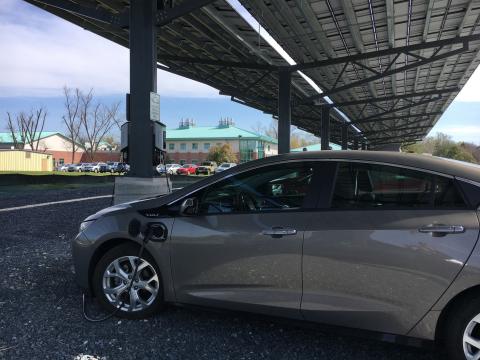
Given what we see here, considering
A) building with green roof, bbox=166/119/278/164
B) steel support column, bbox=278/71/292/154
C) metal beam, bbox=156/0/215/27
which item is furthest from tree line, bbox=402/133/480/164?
metal beam, bbox=156/0/215/27

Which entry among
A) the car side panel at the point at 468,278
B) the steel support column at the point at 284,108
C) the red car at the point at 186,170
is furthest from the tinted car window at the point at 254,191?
the red car at the point at 186,170

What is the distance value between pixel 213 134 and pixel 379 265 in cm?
9122

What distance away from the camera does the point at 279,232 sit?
3488mm

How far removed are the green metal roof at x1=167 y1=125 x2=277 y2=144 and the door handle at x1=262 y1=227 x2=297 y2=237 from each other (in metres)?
84.3

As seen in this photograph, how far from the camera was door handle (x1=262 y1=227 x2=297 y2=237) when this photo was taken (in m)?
3.45

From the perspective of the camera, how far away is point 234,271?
143 inches

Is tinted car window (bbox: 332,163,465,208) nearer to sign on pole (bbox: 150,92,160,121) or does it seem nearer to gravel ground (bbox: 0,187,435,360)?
gravel ground (bbox: 0,187,435,360)

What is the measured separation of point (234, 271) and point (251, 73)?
17912mm

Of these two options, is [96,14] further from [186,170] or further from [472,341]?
[186,170]

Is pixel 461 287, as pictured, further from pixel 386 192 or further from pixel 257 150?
pixel 257 150

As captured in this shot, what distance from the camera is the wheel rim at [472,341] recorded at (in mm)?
2953

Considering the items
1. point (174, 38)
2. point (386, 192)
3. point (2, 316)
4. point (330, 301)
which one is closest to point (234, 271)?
point (330, 301)

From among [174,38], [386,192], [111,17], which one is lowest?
[386,192]

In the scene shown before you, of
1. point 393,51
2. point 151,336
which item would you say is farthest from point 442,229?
point 393,51
